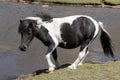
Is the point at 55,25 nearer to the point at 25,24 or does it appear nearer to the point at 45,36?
the point at 45,36

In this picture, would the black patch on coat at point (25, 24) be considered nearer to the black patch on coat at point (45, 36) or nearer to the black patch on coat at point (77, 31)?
the black patch on coat at point (45, 36)

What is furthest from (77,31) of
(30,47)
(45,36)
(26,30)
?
(30,47)

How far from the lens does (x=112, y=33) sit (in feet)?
59.6

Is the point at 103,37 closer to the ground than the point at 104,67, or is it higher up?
higher up

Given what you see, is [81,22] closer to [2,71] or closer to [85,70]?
[85,70]

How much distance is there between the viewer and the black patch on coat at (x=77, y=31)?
909cm

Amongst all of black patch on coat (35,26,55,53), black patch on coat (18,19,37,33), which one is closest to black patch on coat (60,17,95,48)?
black patch on coat (35,26,55,53)

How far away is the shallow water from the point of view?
12.2m

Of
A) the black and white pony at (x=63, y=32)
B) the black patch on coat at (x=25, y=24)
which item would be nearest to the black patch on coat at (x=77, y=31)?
the black and white pony at (x=63, y=32)

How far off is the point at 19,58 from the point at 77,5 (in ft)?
47.6

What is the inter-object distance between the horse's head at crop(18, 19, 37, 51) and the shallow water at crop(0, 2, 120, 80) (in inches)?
84.1

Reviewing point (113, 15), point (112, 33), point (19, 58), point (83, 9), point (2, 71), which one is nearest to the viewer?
point (2, 71)

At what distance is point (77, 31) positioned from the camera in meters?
9.12

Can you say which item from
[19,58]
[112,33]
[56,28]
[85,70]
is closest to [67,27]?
[56,28]
